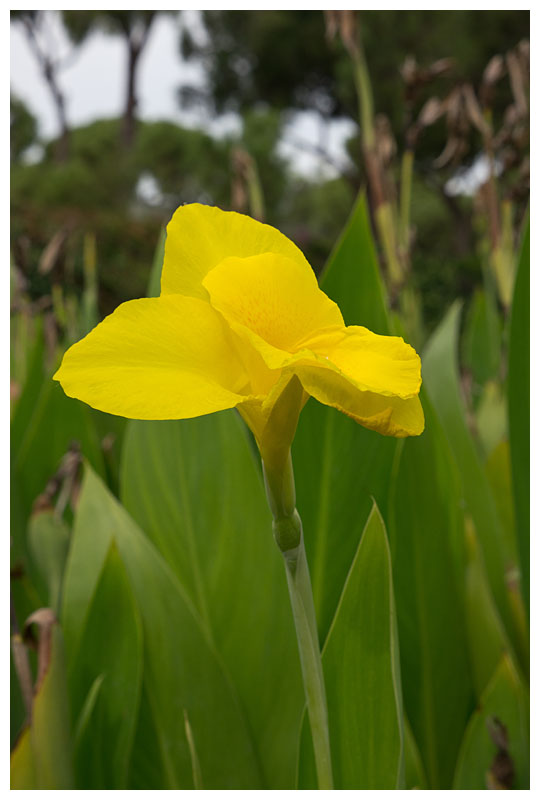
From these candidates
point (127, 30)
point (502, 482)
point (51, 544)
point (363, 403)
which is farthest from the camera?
point (127, 30)

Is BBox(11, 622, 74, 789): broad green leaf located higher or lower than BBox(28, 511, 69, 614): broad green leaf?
lower

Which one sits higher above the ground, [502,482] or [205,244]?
[205,244]

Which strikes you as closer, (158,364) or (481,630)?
(158,364)

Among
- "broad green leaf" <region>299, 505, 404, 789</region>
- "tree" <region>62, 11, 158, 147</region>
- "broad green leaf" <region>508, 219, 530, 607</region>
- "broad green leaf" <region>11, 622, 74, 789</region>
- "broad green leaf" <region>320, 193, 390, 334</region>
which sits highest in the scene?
"tree" <region>62, 11, 158, 147</region>

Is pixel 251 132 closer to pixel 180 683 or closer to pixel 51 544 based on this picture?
pixel 51 544

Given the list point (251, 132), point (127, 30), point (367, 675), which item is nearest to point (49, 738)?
point (367, 675)

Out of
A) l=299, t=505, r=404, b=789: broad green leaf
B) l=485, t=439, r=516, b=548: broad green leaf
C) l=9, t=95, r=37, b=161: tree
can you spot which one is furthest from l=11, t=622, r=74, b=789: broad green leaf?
l=9, t=95, r=37, b=161: tree

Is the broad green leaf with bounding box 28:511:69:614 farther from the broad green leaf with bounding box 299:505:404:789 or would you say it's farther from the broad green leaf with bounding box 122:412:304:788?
the broad green leaf with bounding box 299:505:404:789
